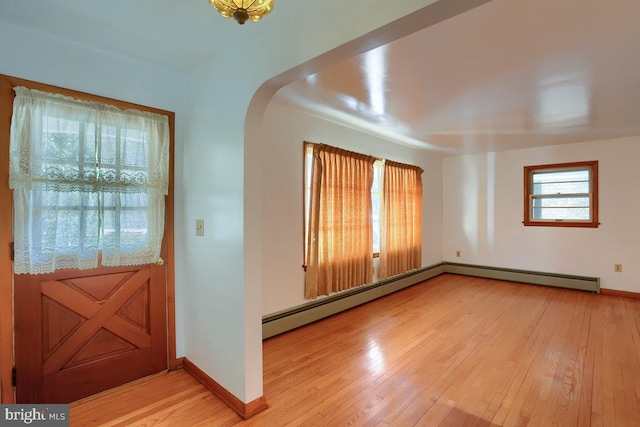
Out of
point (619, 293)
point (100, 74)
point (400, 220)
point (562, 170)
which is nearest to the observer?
point (100, 74)

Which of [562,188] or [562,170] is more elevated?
[562,170]

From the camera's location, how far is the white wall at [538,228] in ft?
14.9

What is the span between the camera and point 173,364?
2.48 metres

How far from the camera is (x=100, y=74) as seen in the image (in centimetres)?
207

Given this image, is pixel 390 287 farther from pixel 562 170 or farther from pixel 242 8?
pixel 242 8

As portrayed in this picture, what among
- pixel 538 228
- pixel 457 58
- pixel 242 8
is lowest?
pixel 538 228

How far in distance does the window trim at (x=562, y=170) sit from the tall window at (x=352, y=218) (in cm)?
209

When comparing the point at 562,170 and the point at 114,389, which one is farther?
the point at 562,170

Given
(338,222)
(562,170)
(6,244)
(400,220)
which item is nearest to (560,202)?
(562,170)

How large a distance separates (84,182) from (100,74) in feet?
2.52

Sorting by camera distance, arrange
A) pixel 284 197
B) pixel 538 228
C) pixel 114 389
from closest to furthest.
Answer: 1. pixel 114 389
2. pixel 284 197
3. pixel 538 228

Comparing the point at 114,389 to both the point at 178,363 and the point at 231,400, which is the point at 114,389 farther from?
the point at 231,400

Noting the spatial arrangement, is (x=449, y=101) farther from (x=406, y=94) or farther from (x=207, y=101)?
(x=207, y=101)

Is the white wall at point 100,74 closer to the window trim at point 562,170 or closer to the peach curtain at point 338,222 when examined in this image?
the peach curtain at point 338,222
